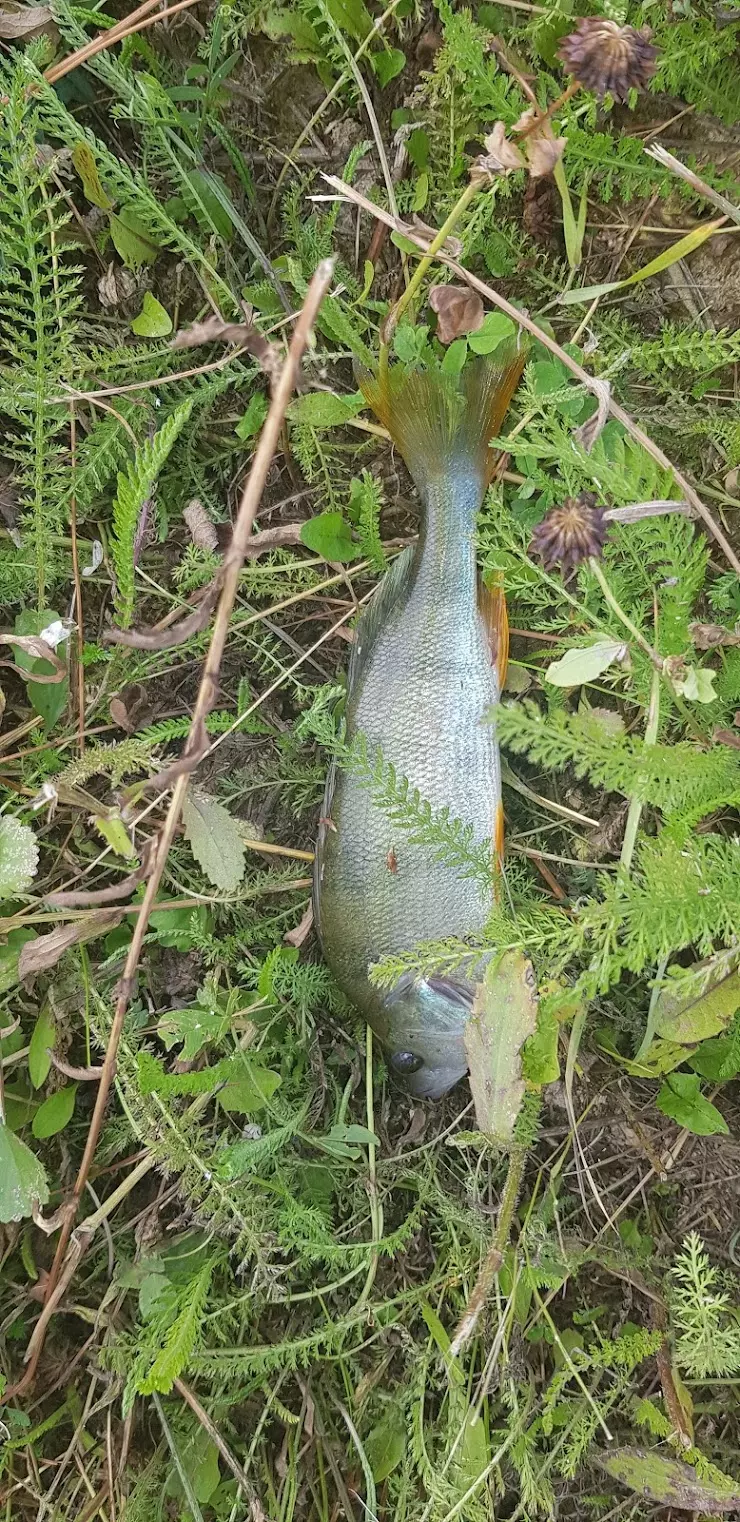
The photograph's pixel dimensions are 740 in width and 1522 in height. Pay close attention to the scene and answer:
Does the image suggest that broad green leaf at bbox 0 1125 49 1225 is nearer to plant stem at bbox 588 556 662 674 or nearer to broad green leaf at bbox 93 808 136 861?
broad green leaf at bbox 93 808 136 861

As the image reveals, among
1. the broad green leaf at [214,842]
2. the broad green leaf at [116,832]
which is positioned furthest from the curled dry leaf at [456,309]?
the broad green leaf at [116,832]

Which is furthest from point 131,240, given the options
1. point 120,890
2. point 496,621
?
point 120,890

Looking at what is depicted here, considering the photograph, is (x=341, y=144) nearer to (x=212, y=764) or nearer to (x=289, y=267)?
(x=289, y=267)

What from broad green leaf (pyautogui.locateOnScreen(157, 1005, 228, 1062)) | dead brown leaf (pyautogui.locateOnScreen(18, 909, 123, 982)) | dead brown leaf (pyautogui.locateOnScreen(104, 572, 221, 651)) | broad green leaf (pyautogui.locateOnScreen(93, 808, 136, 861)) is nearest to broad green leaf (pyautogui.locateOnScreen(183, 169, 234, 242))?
dead brown leaf (pyautogui.locateOnScreen(104, 572, 221, 651))

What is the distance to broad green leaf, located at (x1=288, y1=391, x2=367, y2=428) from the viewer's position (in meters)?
2.05

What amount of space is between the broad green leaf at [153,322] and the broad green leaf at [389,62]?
0.69 meters

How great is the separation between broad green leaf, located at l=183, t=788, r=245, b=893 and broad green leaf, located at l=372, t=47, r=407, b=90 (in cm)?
161

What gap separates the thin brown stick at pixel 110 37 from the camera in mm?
1996

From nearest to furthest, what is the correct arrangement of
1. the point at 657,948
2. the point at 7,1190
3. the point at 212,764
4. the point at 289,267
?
the point at 657,948 < the point at 7,1190 < the point at 289,267 < the point at 212,764

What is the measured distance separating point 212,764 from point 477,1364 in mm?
1470

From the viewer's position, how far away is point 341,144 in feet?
7.01

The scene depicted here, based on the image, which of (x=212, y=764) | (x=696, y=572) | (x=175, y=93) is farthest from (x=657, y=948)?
(x=175, y=93)

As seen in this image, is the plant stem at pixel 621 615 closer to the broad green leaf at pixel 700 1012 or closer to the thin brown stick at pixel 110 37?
the broad green leaf at pixel 700 1012

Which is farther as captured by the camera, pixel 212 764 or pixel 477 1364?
pixel 212 764
